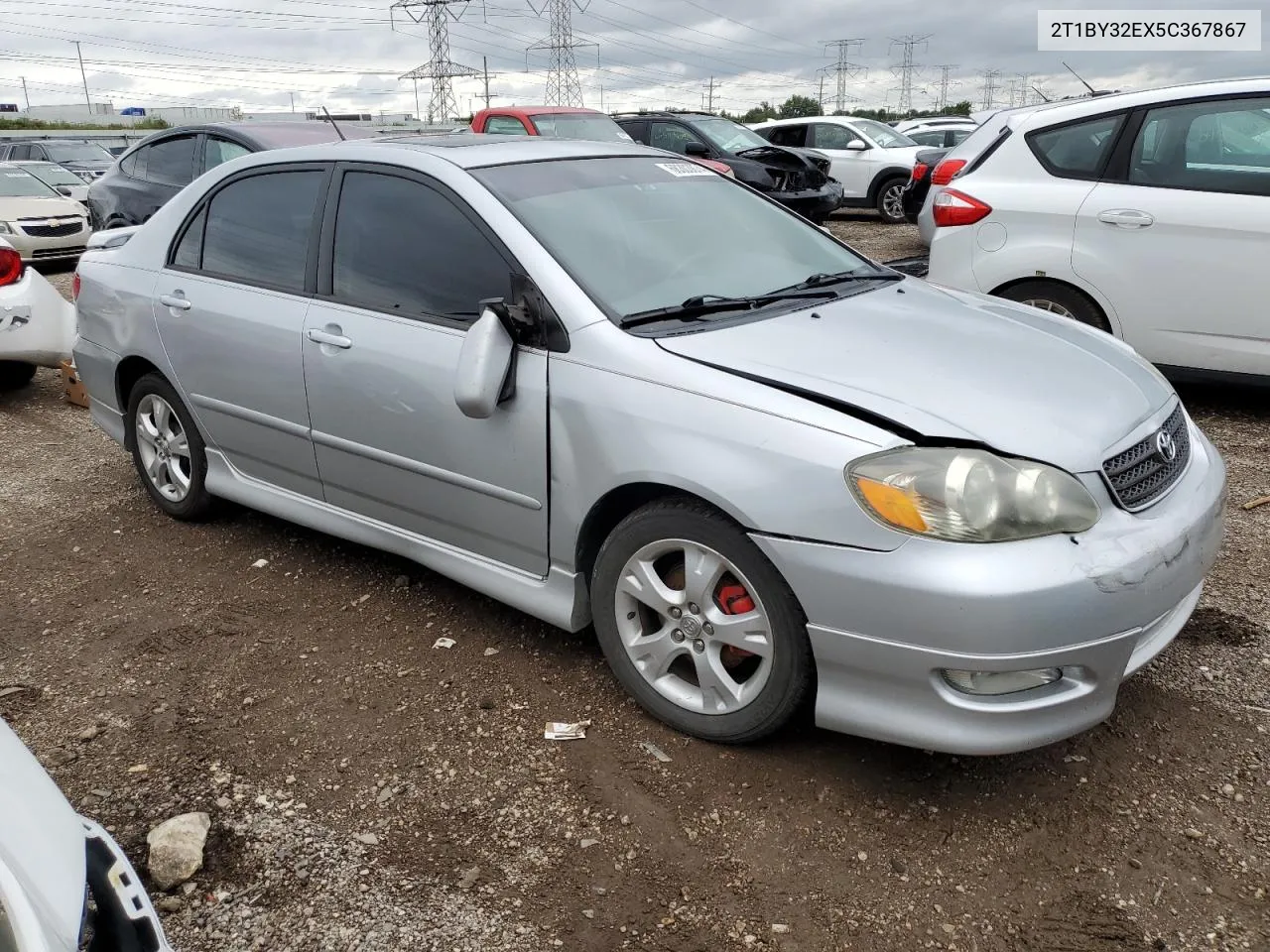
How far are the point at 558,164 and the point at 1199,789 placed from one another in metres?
2.62

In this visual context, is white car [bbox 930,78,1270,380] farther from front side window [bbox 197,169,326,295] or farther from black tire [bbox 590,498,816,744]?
front side window [bbox 197,169,326,295]

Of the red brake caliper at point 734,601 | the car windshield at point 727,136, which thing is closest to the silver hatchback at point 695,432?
the red brake caliper at point 734,601

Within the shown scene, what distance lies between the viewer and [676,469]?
2604 mm

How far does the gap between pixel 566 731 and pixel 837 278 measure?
1723mm

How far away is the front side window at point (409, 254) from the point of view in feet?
10.3

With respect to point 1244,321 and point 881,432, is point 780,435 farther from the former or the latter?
point 1244,321

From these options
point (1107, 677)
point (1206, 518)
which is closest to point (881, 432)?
point (1107, 677)

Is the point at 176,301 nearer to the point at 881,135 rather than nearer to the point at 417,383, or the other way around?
the point at 417,383

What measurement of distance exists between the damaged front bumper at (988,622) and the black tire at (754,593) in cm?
6

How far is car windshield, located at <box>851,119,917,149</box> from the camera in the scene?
15769 millimetres

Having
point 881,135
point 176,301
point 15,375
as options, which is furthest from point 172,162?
point 881,135

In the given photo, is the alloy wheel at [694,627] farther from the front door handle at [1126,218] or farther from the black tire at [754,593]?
the front door handle at [1126,218]

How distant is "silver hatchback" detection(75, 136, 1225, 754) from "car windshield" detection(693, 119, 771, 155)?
34.2ft

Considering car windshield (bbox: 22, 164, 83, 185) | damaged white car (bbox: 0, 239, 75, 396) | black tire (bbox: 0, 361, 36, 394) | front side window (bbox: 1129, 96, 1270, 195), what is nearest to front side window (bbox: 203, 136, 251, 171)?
damaged white car (bbox: 0, 239, 75, 396)
